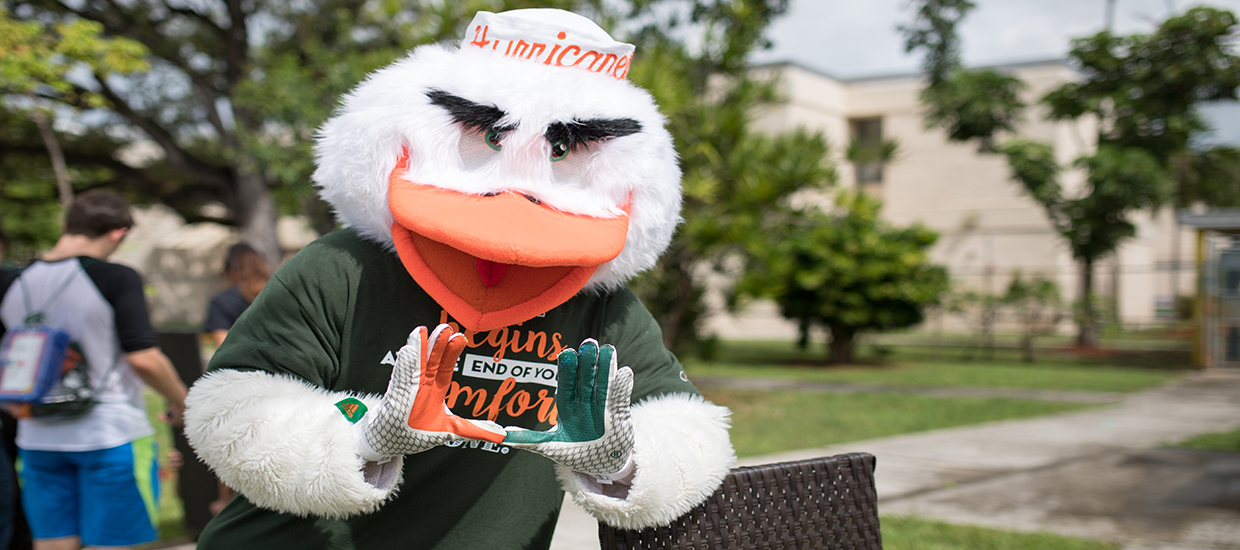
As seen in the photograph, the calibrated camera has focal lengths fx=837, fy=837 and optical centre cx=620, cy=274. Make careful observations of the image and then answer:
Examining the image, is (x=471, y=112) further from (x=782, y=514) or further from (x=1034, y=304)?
(x=1034, y=304)

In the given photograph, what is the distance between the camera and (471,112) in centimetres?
144

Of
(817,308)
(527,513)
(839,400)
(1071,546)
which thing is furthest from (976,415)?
(527,513)

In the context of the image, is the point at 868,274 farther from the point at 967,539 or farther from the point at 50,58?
the point at 50,58

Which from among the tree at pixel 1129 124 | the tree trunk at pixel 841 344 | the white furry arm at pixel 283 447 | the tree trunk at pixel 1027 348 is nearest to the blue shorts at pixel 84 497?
the white furry arm at pixel 283 447

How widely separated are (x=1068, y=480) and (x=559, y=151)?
5496 millimetres

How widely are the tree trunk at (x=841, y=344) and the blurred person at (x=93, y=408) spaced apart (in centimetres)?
1334

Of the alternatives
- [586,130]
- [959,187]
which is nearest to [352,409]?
[586,130]

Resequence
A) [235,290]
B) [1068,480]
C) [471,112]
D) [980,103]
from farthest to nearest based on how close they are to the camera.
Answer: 1. [980,103]
2. [1068,480]
3. [235,290]
4. [471,112]

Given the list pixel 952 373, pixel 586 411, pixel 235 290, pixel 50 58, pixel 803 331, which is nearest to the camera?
pixel 586 411

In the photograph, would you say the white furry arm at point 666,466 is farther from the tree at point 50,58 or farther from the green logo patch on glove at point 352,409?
the tree at point 50,58

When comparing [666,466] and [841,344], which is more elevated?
[666,466]

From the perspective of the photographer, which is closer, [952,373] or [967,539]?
[967,539]

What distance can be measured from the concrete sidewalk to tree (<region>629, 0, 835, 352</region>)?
203 centimetres

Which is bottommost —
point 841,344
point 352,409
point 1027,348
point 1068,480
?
point 1068,480
